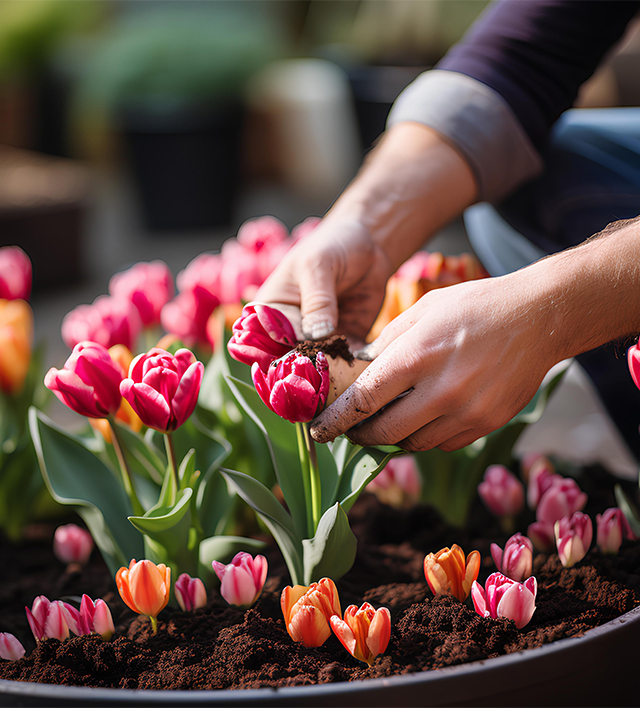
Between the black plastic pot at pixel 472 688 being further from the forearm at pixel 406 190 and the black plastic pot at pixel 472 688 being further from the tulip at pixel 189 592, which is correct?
the forearm at pixel 406 190

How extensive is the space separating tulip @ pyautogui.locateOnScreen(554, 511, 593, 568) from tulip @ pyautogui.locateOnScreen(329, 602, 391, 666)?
21 centimetres

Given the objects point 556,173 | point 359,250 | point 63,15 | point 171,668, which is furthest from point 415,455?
point 63,15

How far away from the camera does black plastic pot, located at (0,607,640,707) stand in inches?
18.4

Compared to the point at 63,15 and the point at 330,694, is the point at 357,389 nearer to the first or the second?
the point at 330,694

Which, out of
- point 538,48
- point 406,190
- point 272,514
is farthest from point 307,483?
point 538,48

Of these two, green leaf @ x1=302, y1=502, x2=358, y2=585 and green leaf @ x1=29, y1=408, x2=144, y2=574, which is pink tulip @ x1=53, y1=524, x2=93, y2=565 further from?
green leaf @ x1=302, y1=502, x2=358, y2=585

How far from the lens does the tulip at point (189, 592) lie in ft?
2.09

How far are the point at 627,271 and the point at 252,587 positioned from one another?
1.36 feet

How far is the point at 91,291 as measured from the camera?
2537 mm

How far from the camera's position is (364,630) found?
21.0 inches

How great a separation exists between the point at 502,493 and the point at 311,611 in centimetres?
33

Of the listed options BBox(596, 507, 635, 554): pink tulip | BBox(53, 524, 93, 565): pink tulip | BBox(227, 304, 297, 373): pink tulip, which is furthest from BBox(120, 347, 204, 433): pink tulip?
BBox(596, 507, 635, 554): pink tulip

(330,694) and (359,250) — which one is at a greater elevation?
(359,250)

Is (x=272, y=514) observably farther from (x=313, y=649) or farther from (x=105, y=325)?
(x=105, y=325)
